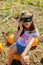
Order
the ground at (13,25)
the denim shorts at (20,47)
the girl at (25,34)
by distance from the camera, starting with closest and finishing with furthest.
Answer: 1. the girl at (25,34)
2. the denim shorts at (20,47)
3. the ground at (13,25)

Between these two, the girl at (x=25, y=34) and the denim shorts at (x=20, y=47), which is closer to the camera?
the girl at (x=25, y=34)

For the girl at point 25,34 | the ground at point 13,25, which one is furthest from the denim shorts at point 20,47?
the ground at point 13,25

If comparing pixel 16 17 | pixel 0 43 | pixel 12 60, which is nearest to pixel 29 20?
pixel 12 60

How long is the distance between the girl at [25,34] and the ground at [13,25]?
116 cm

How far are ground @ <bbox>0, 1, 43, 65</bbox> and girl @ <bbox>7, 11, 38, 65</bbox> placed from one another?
1.16m

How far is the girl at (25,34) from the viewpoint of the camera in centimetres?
399

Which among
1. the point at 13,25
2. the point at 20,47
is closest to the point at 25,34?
the point at 20,47

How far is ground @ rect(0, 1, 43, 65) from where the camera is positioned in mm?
5473

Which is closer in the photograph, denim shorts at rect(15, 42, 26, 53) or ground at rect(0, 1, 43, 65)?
denim shorts at rect(15, 42, 26, 53)

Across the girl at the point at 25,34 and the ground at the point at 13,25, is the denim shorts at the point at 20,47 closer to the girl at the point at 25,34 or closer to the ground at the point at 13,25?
the girl at the point at 25,34

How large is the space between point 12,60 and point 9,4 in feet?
11.8

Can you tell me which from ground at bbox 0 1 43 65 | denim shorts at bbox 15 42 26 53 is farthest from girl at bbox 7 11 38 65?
ground at bbox 0 1 43 65

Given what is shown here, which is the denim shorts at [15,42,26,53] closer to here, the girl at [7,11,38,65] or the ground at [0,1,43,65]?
the girl at [7,11,38,65]

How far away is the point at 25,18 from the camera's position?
4004 mm
